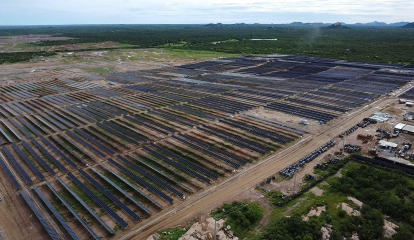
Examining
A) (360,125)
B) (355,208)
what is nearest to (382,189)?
(355,208)

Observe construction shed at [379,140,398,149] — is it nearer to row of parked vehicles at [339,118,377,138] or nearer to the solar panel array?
row of parked vehicles at [339,118,377,138]

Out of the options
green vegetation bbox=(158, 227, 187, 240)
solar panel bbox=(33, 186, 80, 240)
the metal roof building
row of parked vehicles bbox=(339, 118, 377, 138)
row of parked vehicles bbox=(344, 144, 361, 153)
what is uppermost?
the metal roof building

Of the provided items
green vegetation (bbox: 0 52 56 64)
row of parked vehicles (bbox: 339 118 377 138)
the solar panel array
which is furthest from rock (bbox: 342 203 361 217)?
green vegetation (bbox: 0 52 56 64)

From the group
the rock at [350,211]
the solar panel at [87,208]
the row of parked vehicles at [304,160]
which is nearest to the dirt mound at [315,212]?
the rock at [350,211]

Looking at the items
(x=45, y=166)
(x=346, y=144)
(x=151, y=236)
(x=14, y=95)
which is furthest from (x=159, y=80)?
(x=151, y=236)

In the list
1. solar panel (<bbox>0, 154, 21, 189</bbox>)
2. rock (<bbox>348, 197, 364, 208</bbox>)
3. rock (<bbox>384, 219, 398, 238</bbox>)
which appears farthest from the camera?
solar panel (<bbox>0, 154, 21, 189</bbox>)

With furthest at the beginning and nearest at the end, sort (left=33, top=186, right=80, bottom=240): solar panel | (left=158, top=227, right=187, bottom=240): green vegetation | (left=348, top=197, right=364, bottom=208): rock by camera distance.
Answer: (left=348, top=197, right=364, bottom=208): rock, (left=33, top=186, right=80, bottom=240): solar panel, (left=158, top=227, right=187, bottom=240): green vegetation

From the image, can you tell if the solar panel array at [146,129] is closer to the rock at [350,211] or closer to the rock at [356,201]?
the rock at [356,201]

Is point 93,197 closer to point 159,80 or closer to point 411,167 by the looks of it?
point 411,167
